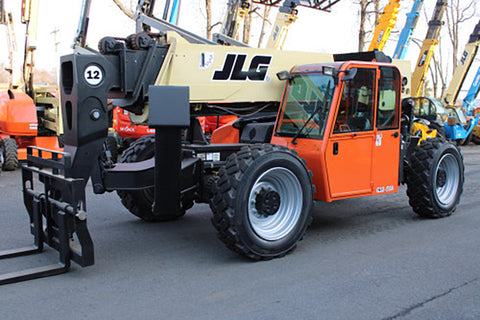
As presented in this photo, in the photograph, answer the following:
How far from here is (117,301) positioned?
430 cm

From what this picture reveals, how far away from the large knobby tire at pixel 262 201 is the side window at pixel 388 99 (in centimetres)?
157

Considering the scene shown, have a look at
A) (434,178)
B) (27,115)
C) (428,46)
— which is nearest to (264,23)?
(428,46)

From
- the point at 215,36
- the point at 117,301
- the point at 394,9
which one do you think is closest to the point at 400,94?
the point at 215,36

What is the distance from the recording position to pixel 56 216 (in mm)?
5012

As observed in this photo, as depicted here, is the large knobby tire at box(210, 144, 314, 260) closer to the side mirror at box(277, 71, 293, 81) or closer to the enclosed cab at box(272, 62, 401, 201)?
the enclosed cab at box(272, 62, 401, 201)

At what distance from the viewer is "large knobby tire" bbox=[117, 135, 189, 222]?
21.3 ft

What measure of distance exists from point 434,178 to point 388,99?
1426mm

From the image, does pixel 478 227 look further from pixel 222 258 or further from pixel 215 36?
pixel 215 36

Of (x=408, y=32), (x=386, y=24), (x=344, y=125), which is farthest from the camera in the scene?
(x=408, y=32)

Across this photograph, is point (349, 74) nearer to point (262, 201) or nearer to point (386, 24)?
point (262, 201)

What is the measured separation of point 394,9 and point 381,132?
1398 cm

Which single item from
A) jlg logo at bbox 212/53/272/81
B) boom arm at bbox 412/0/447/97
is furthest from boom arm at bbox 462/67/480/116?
jlg logo at bbox 212/53/272/81

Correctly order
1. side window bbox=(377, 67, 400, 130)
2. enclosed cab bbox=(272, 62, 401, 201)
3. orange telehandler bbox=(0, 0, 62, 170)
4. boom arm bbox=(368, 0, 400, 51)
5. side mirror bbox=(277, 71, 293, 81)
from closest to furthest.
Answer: enclosed cab bbox=(272, 62, 401, 201) → side mirror bbox=(277, 71, 293, 81) → side window bbox=(377, 67, 400, 130) → orange telehandler bbox=(0, 0, 62, 170) → boom arm bbox=(368, 0, 400, 51)

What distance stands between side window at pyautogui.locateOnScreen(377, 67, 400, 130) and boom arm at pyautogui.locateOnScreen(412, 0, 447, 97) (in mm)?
16033
